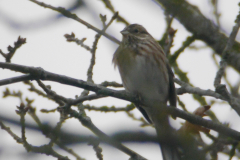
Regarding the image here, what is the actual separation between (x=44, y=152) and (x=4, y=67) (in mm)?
895

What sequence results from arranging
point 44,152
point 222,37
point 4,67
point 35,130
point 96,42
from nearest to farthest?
point 35,130 → point 4,67 → point 44,152 → point 96,42 → point 222,37

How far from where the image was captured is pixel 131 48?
17.0 feet

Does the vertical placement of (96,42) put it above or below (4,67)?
above

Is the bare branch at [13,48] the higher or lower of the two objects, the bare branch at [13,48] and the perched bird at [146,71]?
the lower

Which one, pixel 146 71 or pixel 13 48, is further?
pixel 146 71

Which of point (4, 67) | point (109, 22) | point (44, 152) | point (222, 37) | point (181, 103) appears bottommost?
point (44, 152)

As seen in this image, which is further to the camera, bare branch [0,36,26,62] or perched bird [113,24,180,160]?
perched bird [113,24,180,160]

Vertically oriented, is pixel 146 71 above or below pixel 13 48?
above

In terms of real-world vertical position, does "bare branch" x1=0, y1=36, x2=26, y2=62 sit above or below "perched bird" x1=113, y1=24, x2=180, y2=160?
below

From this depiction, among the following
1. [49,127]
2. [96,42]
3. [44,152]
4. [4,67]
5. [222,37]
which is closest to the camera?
[49,127]

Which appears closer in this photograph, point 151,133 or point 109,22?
point 151,133

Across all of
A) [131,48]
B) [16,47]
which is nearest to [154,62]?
[131,48]

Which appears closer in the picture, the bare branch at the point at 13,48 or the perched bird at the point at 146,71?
the bare branch at the point at 13,48

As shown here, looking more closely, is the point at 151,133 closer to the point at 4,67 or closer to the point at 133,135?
the point at 133,135
